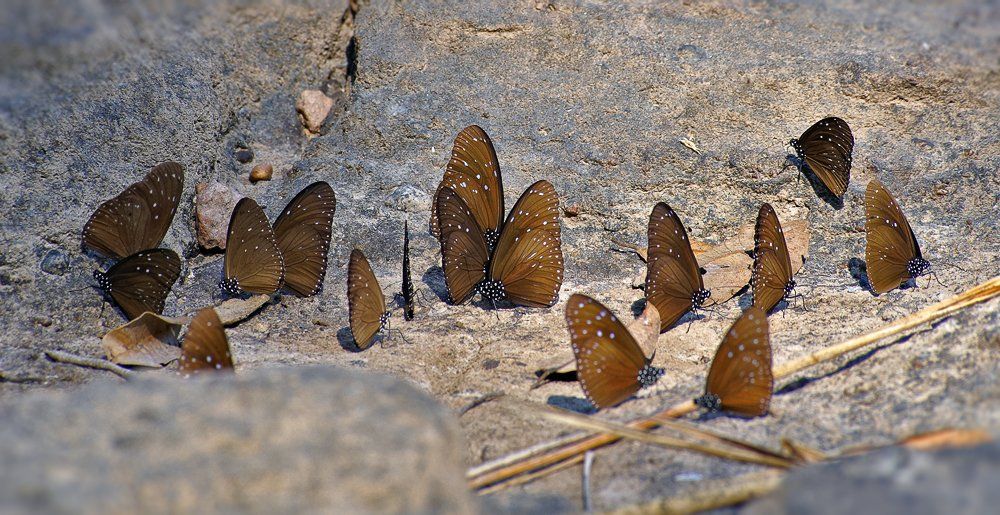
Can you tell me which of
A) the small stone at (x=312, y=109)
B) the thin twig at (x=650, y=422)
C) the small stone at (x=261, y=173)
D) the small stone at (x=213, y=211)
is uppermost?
the small stone at (x=312, y=109)

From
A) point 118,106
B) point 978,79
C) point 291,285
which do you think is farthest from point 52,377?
point 978,79

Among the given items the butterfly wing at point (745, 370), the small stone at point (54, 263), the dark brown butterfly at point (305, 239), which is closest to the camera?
the butterfly wing at point (745, 370)

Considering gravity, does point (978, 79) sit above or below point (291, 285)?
above

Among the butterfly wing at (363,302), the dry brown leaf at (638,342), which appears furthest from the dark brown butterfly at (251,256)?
the dry brown leaf at (638,342)

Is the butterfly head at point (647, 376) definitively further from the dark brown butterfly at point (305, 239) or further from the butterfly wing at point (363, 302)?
the dark brown butterfly at point (305, 239)

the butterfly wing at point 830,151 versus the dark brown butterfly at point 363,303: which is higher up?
the butterfly wing at point 830,151

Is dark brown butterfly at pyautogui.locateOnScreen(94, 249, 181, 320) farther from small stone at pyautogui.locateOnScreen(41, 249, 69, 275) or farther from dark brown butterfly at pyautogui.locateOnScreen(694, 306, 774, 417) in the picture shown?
dark brown butterfly at pyautogui.locateOnScreen(694, 306, 774, 417)

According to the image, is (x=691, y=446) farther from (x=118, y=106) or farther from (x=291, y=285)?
(x=118, y=106)
